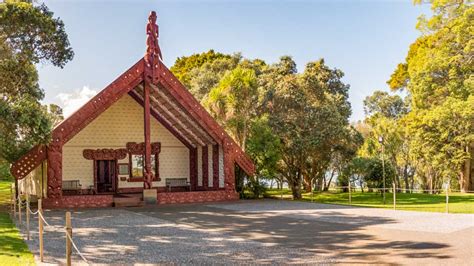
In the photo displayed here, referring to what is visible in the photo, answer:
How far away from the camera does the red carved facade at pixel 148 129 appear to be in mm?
17625

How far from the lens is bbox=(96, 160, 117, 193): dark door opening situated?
74.2 feet

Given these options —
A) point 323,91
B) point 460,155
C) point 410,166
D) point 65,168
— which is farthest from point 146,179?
point 410,166

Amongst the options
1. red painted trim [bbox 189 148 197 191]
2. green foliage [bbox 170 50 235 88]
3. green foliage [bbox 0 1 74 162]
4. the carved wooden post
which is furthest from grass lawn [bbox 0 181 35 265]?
green foliage [bbox 170 50 235 88]

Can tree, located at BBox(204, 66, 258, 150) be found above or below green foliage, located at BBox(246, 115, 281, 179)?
above

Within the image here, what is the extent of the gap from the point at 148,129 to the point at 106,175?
15.4 ft

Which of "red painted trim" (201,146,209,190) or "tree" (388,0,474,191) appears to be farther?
"red painted trim" (201,146,209,190)

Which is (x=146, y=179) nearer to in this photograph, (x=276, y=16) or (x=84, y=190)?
(x=84, y=190)

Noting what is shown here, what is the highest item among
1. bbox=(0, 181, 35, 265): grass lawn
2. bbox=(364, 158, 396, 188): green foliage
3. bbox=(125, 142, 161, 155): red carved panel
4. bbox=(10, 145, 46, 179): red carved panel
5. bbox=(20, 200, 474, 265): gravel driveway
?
bbox=(125, 142, 161, 155): red carved panel

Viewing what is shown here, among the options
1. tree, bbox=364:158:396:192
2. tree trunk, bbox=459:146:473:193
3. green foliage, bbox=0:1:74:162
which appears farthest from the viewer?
tree trunk, bbox=459:146:473:193

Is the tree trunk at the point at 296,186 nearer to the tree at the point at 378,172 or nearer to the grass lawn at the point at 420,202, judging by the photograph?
the grass lawn at the point at 420,202

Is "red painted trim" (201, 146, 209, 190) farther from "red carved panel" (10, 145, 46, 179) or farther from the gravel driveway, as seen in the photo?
"red carved panel" (10, 145, 46, 179)

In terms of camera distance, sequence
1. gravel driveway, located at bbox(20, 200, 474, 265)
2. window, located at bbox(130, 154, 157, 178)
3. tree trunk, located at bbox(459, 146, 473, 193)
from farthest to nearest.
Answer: tree trunk, located at bbox(459, 146, 473, 193) → window, located at bbox(130, 154, 157, 178) → gravel driveway, located at bbox(20, 200, 474, 265)

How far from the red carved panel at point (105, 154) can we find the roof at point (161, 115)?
2.59m

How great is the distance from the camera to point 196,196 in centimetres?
2009
